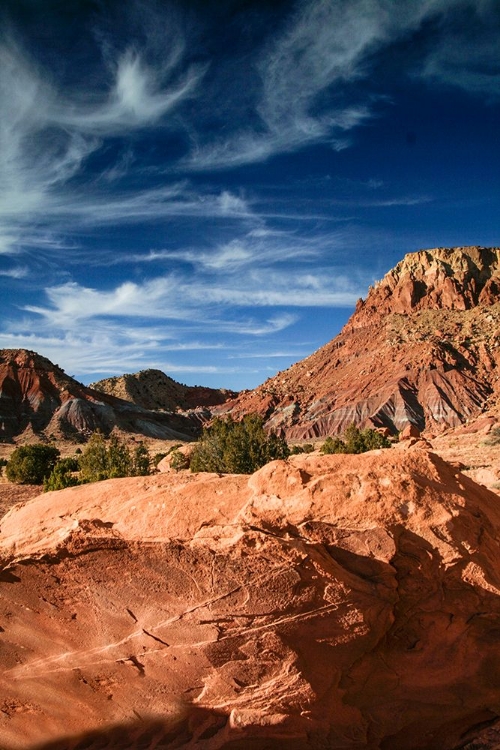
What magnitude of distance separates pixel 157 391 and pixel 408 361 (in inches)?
2908

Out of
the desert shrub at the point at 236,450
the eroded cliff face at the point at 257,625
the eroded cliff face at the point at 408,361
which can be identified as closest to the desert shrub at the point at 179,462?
the desert shrub at the point at 236,450

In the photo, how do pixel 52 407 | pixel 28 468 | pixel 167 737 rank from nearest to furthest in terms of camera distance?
1. pixel 167 737
2. pixel 28 468
3. pixel 52 407

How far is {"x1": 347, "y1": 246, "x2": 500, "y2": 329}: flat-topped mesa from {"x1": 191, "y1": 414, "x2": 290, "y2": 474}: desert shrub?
292ft

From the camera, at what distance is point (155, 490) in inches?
232

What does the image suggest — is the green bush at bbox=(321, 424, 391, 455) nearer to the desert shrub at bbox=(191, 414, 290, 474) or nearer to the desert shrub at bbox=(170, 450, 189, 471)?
the desert shrub at bbox=(191, 414, 290, 474)

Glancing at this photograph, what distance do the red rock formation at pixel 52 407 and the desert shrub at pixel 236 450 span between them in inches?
1886

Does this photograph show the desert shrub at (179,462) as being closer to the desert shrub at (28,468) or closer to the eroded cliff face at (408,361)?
the desert shrub at (28,468)

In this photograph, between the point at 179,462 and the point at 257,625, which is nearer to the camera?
the point at 257,625

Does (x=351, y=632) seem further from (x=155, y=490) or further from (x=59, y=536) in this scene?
(x=59, y=536)

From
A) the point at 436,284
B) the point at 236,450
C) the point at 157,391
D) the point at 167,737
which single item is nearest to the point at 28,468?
the point at 236,450

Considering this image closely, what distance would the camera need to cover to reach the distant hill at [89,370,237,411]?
127 metres

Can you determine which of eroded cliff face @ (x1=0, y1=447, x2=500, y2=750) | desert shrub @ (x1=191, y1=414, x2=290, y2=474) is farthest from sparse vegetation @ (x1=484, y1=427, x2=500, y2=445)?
eroded cliff face @ (x1=0, y1=447, x2=500, y2=750)

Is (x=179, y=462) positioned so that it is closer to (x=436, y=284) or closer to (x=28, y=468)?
(x=28, y=468)

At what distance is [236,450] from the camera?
23.5 m
